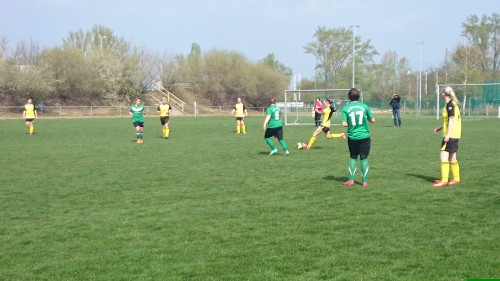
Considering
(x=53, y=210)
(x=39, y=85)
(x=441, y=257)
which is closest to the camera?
(x=441, y=257)

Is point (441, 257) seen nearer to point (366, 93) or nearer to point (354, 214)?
point (354, 214)

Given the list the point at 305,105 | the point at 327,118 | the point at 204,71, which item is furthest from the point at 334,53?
the point at 327,118

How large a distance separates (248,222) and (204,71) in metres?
A: 62.7

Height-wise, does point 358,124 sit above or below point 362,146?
above

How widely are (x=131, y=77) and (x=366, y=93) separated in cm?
3009

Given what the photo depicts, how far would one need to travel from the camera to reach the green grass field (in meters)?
5.05

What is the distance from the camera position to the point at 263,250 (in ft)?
18.4

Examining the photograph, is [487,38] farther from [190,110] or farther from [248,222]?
[248,222]

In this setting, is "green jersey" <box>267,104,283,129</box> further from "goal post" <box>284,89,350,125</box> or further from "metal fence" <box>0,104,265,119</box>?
"metal fence" <box>0,104,265,119</box>

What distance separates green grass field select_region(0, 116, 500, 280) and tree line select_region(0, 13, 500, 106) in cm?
4327

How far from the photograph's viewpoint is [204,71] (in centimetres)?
6856

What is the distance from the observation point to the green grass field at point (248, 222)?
505cm

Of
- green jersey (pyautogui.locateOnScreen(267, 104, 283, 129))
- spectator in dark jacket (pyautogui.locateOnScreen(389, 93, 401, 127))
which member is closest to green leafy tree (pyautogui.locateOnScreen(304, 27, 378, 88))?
spectator in dark jacket (pyautogui.locateOnScreen(389, 93, 401, 127))

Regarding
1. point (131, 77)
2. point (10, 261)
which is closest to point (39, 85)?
point (131, 77)
